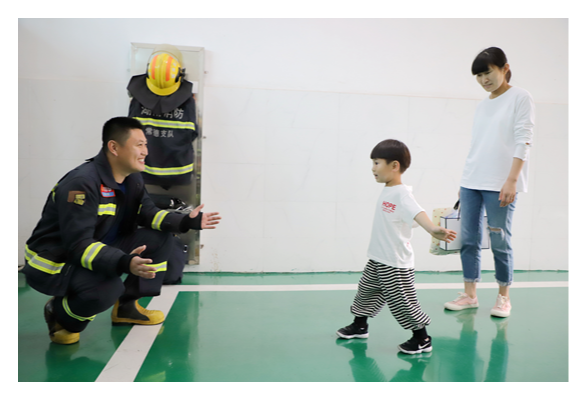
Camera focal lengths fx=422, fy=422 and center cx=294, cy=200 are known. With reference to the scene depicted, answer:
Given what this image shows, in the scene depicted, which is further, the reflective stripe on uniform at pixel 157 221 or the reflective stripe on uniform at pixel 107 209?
the reflective stripe on uniform at pixel 157 221

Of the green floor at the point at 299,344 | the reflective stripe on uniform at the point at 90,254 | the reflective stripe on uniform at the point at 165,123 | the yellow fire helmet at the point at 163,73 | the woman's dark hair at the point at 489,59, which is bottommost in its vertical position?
the green floor at the point at 299,344

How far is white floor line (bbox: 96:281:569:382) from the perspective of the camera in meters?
1.80

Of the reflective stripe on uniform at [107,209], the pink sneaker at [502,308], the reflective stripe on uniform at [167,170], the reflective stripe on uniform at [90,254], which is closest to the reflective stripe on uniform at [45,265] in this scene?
the reflective stripe on uniform at [90,254]

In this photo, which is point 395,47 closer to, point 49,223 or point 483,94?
point 483,94

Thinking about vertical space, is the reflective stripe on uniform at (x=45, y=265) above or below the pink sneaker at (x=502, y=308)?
above

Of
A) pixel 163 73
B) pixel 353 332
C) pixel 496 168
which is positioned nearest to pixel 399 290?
pixel 353 332

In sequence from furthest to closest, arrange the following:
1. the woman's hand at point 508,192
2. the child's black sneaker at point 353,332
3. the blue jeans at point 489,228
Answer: the blue jeans at point 489,228 → the woman's hand at point 508,192 → the child's black sneaker at point 353,332

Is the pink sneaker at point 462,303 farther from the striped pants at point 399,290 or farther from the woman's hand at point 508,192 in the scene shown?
the striped pants at point 399,290

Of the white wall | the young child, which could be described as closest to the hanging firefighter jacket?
the white wall

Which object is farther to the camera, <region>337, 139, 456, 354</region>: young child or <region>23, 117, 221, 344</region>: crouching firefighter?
<region>337, 139, 456, 354</region>: young child

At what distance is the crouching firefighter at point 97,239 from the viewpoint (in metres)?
1.90

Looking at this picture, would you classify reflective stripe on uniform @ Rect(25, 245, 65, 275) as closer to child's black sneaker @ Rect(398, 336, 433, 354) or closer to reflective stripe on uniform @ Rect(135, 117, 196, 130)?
reflective stripe on uniform @ Rect(135, 117, 196, 130)

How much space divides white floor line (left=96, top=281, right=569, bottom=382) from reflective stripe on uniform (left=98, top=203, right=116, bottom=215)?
0.65 meters

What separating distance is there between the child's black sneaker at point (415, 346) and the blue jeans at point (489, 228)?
92 centimetres
